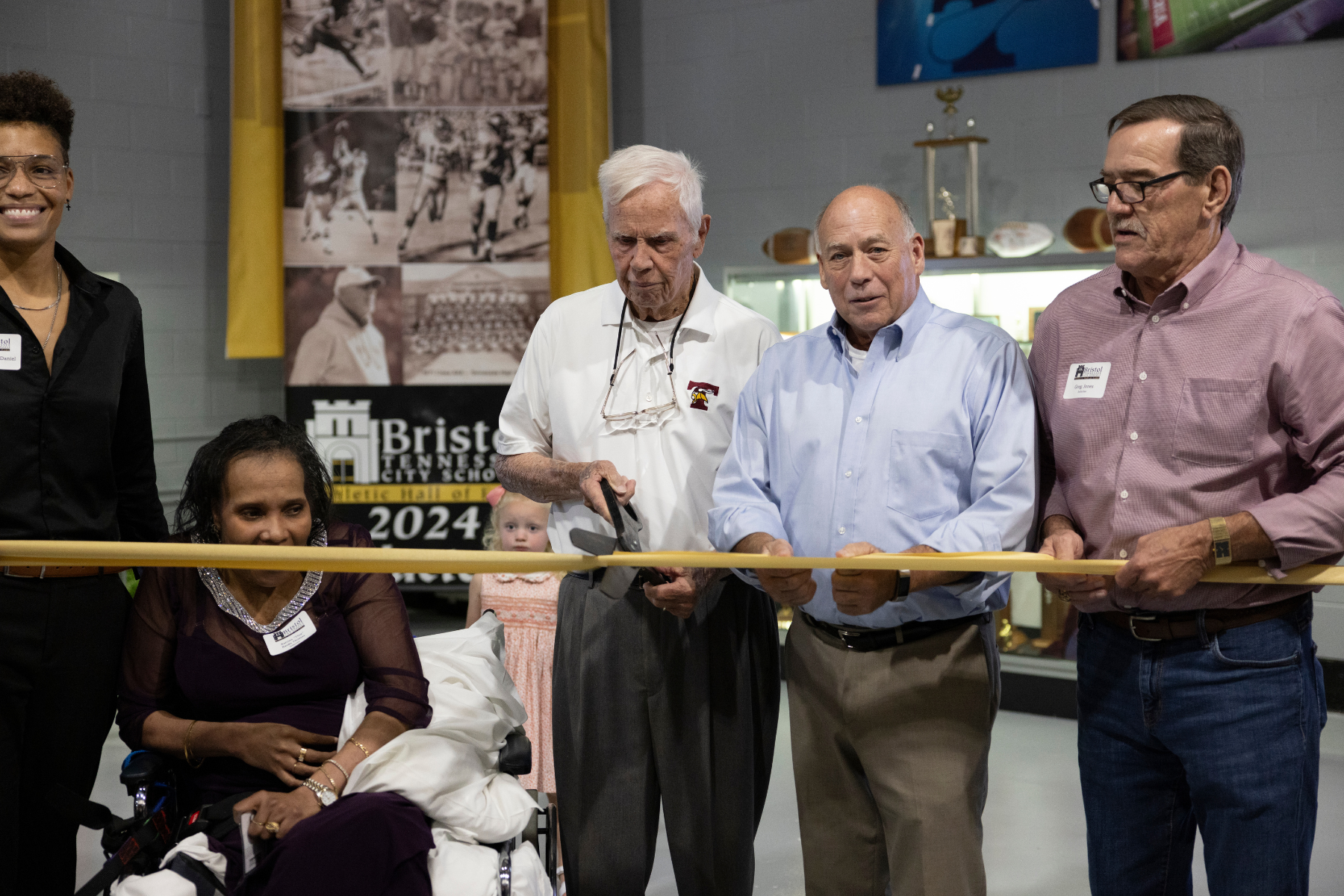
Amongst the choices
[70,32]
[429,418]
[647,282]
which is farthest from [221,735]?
[70,32]

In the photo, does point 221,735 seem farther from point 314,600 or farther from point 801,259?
point 801,259

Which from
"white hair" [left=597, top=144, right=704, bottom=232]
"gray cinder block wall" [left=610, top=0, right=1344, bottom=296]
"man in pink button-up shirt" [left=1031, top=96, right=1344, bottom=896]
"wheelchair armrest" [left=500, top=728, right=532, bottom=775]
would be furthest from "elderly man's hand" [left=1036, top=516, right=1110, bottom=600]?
"gray cinder block wall" [left=610, top=0, right=1344, bottom=296]

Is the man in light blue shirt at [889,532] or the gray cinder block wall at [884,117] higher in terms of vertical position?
the gray cinder block wall at [884,117]

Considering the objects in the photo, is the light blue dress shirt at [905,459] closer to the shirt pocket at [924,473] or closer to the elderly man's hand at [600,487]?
the shirt pocket at [924,473]

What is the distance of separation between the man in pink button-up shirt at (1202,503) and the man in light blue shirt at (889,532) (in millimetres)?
166

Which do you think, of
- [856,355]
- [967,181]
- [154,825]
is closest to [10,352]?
[154,825]

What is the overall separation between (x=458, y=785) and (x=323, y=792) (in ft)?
0.83

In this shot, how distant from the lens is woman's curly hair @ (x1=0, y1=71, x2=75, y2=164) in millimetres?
2232

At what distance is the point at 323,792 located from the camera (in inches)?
84.5

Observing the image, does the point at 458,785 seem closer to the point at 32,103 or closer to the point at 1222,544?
the point at 1222,544

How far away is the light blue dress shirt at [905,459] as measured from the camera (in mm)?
2047

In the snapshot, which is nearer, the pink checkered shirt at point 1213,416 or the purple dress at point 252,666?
the pink checkered shirt at point 1213,416

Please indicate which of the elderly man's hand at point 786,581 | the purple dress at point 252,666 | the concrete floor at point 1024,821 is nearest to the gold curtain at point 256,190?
the concrete floor at point 1024,821

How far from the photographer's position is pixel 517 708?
250 cm
